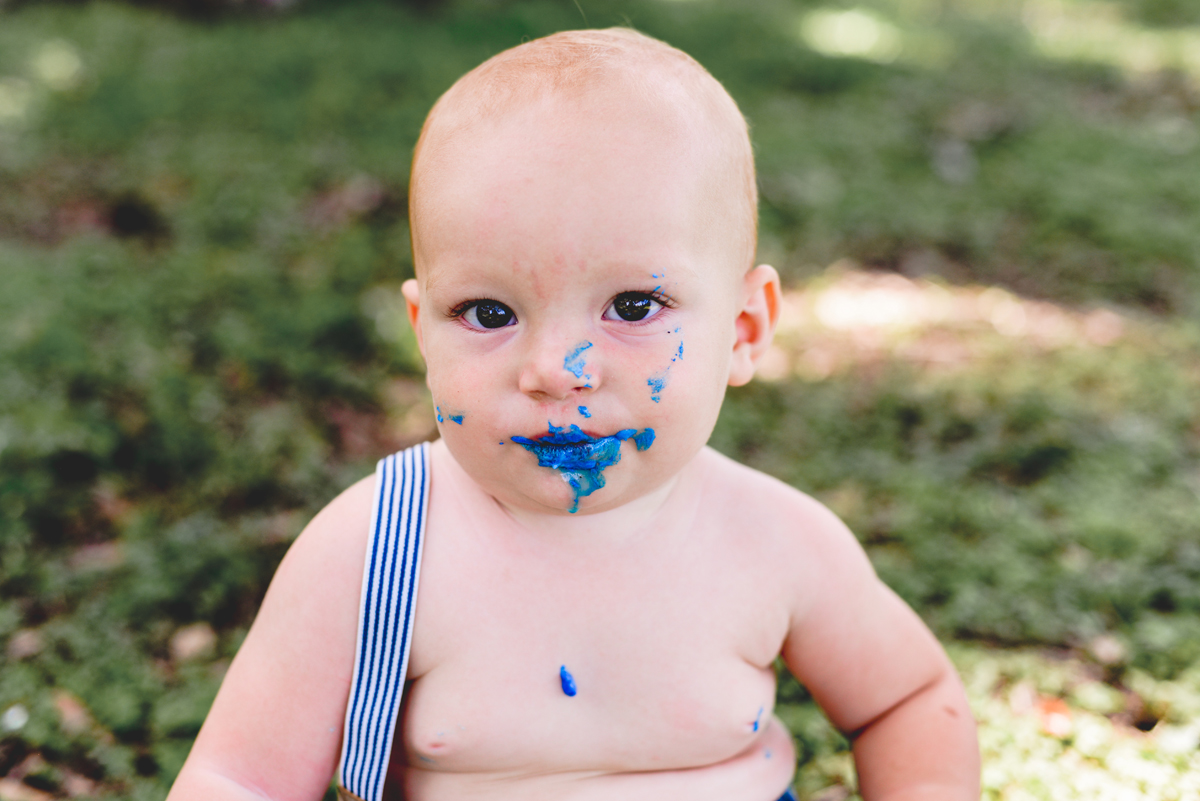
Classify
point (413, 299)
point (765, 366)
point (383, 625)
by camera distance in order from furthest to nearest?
point (765, 366), point (413, 299), point (383, 625)

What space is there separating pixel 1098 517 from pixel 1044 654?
0.61m

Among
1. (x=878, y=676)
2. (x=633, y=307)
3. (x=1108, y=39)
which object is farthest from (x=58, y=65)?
(x=1108, y=39)

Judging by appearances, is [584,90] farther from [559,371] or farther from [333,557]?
[333,557]

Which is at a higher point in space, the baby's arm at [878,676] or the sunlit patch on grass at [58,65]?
the baby's arm at [878,676]

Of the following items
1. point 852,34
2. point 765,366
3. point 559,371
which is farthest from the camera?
point 852,34

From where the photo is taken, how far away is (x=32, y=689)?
2.18 metres

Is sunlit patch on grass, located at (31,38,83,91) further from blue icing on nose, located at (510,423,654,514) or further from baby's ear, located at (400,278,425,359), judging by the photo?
blue icing on nose, located at (510,423,654,514)

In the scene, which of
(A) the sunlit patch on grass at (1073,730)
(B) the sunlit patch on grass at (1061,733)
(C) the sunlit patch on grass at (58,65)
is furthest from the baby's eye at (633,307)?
(C) the sunlit patch on grass at (58,65)

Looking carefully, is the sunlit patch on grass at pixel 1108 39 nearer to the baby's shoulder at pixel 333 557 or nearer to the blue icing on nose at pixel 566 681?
the blue icing on nose at pixel 566 681

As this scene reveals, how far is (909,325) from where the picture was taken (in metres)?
3.85

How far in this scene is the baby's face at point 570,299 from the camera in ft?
3.91

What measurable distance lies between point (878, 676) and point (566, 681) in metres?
0.55

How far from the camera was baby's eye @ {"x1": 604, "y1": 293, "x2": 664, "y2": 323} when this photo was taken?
1.24 metres

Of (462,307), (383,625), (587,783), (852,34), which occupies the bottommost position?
(852,34)
